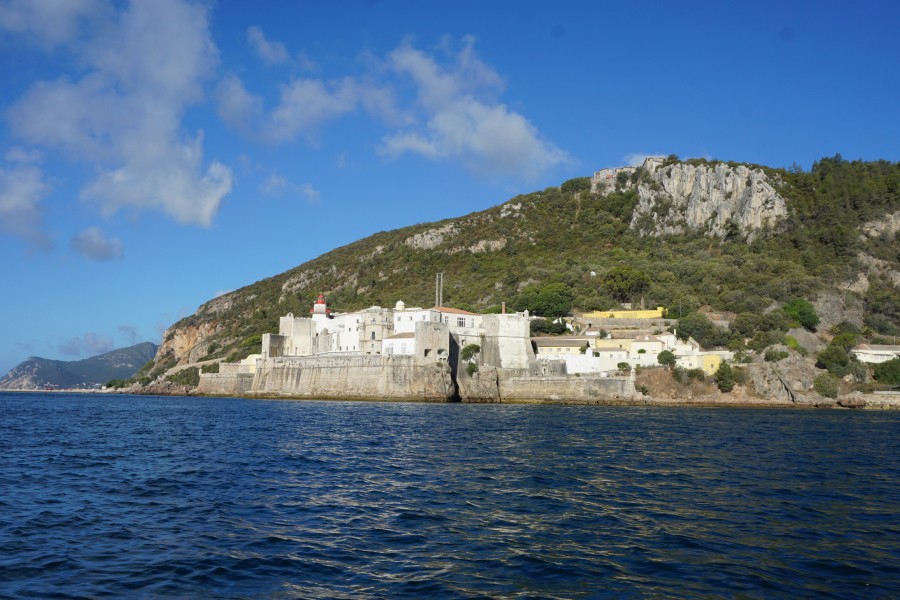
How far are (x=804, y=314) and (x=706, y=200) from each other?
36.5 metres

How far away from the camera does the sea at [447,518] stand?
32.2 feet

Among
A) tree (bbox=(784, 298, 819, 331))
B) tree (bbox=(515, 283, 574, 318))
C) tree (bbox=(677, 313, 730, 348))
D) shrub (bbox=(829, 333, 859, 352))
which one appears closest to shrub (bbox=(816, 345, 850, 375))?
shrub (bbox=(829, 333, 859, 352))

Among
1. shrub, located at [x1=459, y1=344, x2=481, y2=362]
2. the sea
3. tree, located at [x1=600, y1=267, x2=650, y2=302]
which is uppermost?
tree, located at [x1=600, y1=267, x2=650, y2=302]

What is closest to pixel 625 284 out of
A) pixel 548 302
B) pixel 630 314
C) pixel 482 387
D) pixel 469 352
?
pixel 630 314

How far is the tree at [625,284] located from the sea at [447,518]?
51596mm

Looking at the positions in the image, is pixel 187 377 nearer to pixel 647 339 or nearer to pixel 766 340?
pixel 647 339

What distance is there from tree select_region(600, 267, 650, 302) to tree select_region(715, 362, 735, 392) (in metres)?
23.3

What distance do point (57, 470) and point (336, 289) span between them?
9242 centimetres

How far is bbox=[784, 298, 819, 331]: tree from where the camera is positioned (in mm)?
67438

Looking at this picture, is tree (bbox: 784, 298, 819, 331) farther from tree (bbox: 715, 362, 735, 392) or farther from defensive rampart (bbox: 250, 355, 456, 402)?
defensive rampart (bbox: 250, 355, 456, 402)

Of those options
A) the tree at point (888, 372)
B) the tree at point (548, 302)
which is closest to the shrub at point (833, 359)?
the tree at point (888, 372)

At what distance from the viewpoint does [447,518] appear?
45.3 feet

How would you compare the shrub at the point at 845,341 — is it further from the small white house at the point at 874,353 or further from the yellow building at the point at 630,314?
the yellow building at the point at 630,314

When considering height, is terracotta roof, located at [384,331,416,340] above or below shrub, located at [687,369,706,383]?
above
